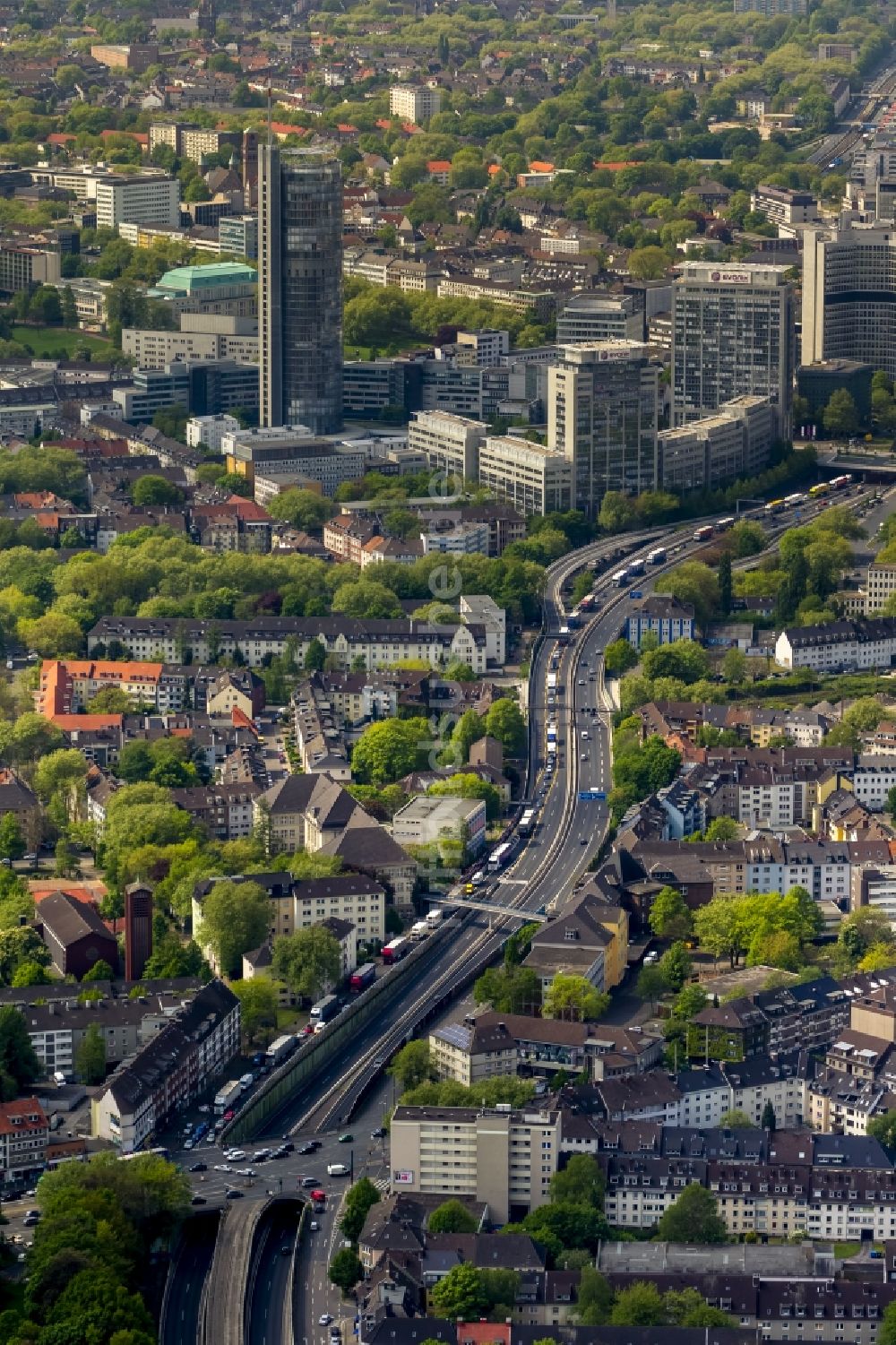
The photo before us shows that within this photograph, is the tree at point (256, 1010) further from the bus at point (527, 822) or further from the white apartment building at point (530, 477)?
the white apartment building at point (530, 477)

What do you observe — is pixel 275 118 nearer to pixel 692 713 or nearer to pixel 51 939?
pixel 692 713

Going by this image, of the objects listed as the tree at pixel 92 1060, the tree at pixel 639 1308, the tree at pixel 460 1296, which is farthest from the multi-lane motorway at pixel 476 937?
the tree at pixel 639 1308

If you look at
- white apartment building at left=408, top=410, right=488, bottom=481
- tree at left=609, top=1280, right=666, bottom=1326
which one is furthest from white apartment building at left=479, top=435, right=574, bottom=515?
tree at left=609, top=1280, right=666, bottom=1326

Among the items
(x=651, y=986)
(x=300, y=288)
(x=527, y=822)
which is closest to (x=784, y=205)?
(x=300, y=288)

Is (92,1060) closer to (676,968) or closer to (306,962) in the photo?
(306,962)

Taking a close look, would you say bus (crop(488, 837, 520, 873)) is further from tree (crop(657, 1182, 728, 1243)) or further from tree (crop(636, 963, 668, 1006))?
tree (crop(657, 1182, 728, 1243))
